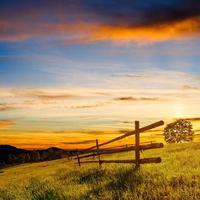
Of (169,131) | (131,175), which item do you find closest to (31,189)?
(131,175)

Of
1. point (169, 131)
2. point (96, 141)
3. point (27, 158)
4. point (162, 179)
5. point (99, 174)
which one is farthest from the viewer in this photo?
point (27, 158)

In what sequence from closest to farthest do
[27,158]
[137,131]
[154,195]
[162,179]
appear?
[154,195] < [162,179] < [137,131] < [27,158]

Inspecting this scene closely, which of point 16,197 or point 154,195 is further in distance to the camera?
point 16,197

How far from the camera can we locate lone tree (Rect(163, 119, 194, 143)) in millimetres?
97562

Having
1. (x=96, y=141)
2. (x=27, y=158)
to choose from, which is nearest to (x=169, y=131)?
(x=96, y=141)

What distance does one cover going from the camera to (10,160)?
170000 millimetres

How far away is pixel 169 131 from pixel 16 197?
90.2 meters

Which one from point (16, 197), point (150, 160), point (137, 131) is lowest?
point (16, 197)

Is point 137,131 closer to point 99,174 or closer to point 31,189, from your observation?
point 99,174

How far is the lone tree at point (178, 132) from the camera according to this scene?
9756 centimetres

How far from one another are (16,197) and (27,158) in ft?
522

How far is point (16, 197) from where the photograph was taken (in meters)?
12.5

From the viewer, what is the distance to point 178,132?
325 feet

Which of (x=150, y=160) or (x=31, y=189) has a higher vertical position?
(x=150, y=160)
